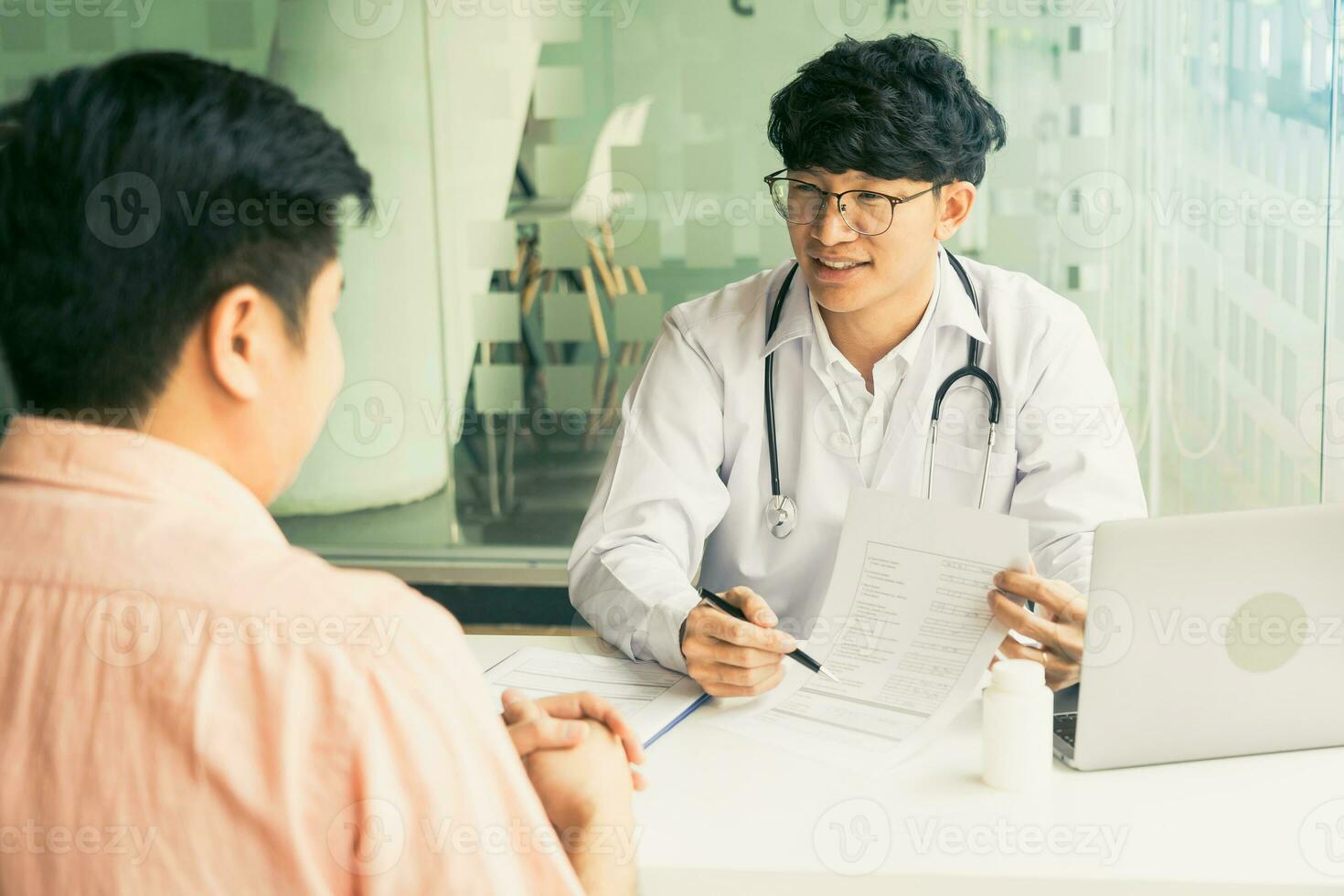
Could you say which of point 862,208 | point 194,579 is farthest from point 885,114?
point 194,579

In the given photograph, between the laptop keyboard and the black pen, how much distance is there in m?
0.25

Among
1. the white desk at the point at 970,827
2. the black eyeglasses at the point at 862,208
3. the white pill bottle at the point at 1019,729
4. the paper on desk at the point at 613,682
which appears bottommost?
the white desk at the point at 970,827

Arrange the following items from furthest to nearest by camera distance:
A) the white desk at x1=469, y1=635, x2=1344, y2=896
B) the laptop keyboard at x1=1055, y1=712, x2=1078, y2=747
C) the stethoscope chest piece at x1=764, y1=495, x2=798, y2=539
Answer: the stethoscope chest piece at x1=764, y1=495, x2=798, y2=539
the laptop keyboard at x1=1055, y1=712, x2=1078, y2=747
the white desk at x1=469, y1=635, x2=1344, y2=896

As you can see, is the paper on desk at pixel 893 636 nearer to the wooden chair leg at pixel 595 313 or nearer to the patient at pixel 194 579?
the patient at pixel 194 579

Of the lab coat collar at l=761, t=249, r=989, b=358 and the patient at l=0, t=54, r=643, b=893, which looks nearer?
the patient at l=0, t=54, r=643, b=893

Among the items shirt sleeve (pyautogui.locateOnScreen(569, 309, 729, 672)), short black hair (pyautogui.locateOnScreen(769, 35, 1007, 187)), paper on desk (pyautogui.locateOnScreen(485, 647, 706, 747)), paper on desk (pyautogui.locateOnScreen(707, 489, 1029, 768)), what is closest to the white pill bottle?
paper on desk (pyautogui.locateOnScreen(707, 489, 1029, 768))

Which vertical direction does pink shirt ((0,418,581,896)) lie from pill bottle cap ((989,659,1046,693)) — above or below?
above

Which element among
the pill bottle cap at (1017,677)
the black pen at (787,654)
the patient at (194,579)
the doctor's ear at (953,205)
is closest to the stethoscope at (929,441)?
the doctor's ear at (953,205)

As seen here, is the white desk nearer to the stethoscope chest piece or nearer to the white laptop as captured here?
the white laptop

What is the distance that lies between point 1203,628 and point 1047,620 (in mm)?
206

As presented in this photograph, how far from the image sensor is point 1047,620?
1.37 meters

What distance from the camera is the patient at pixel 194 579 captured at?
0.67 meters

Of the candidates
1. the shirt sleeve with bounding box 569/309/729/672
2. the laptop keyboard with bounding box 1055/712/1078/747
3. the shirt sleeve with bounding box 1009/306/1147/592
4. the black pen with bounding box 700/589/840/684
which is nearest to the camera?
the laptop keyboard with bounding box 1055/712/1078/747

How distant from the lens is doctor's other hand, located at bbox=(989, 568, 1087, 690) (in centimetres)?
135
